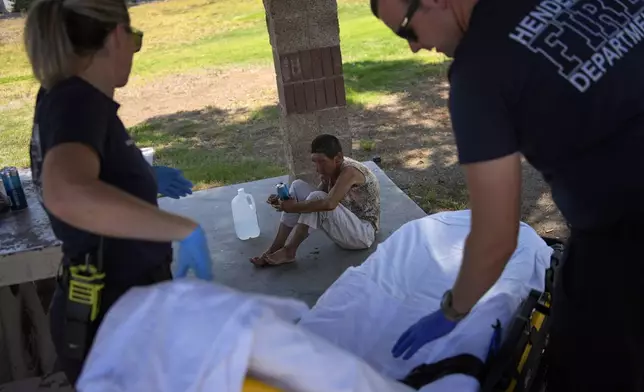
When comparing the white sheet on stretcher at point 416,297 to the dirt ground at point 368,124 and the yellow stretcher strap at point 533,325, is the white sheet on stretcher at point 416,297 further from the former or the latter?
the dirt ground at point 368,124

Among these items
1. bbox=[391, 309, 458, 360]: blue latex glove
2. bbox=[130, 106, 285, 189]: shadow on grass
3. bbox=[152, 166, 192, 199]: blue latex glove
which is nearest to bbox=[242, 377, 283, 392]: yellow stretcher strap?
bbox=[391, 309, 458, 360]: blue latex glove

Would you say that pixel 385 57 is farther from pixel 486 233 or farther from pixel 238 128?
pixel 486 233

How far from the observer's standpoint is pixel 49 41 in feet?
5.01

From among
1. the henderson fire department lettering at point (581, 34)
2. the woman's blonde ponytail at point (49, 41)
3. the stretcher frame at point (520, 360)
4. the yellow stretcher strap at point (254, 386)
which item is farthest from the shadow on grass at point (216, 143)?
the yellow stretcher strap at point (254, 386)

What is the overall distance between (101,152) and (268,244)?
2.56 m

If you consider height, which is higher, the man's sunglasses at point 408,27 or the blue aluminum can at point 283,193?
the man's sunglasses at point 408,27

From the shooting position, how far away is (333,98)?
4.53 metres

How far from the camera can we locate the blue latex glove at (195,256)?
1659 mm

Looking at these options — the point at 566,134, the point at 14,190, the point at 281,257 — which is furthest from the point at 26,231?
the point at 566,134

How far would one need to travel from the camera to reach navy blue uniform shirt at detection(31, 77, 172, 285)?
146 centimetres

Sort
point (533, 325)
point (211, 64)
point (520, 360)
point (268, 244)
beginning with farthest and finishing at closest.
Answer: point (211, 64) → point (268, 244) → point (533, 325) → point (520, 360)

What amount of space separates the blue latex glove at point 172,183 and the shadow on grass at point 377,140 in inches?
104

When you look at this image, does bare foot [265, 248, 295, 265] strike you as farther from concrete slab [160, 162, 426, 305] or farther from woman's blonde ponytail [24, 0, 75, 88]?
woman's blonde ponytail [24, 0, 75, 88]

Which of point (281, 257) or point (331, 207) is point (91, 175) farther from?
point (281, 257)
